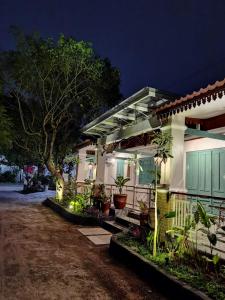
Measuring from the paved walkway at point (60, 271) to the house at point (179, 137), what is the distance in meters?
2.18

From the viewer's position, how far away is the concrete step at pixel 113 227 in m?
9.05

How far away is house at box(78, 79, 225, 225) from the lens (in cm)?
638

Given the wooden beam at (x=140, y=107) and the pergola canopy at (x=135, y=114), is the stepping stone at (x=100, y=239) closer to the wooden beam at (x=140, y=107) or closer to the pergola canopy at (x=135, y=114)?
the pergola canopy at (x=135, y=114)

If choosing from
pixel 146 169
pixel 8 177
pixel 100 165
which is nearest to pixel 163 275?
pixel 100 165

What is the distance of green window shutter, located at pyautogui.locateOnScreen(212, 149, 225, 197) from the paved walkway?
4588 millimetres

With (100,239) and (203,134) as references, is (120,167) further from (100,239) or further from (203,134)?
(203,134)

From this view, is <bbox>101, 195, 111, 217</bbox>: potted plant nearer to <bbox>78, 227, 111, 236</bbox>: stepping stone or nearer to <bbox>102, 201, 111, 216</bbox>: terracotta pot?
<bbox>102, 201, 111, 216</bbox>: terracotta pot

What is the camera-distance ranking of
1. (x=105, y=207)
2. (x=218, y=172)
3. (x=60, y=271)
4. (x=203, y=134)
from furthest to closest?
(x=105, y=207)
(x=218, y=172)
(x=203, y=134)
(x=60, y=271)

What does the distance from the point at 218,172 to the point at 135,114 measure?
3608 mm

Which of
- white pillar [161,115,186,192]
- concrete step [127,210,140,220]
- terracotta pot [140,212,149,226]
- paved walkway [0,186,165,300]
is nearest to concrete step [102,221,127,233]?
concrete step [127,210,140,220]

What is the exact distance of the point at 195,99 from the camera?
19.4 feet

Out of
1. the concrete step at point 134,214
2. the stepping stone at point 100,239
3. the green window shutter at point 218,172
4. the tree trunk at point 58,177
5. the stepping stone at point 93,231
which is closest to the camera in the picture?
the stepping stone at point 100,239

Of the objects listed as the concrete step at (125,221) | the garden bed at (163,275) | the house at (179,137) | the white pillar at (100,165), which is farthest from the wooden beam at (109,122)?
the garden bed at (163,275)

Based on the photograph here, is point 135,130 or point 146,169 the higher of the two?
point 135,130
